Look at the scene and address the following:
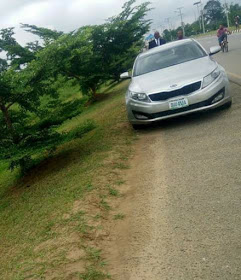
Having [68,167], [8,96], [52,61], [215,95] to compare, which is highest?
[52,61]

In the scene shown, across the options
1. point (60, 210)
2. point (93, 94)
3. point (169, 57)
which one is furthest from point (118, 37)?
point (60, 210)

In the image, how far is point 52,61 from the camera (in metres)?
6.32

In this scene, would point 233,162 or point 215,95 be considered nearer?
point 233,162

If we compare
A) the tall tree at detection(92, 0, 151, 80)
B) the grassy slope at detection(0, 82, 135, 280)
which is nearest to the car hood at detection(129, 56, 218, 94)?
the grassy slope at detection(0, 82, 135, 280)

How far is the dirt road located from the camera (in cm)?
298

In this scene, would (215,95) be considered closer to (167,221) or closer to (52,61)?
(52,61)

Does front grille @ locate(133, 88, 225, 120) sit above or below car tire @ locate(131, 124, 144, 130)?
above

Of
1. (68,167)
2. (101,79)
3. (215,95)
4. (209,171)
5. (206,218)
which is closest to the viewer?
(206,218)

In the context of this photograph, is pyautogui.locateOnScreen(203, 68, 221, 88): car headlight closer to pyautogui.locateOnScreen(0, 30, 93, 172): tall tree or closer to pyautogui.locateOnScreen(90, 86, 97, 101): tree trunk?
pyautogui.locateOnScreen(0, 30, 93, 172): tall tree

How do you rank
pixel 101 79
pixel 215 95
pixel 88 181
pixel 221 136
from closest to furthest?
pixel 88 181
pixel 221 136
pixel 215 95
pixel 101 79

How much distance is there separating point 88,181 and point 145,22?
13781 millimetres

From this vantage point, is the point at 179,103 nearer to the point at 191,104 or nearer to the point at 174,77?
the point at 191,104

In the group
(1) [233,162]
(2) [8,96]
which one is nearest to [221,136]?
(1) [233,162]

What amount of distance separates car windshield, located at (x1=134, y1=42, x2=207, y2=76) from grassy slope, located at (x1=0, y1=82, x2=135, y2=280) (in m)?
1.57
